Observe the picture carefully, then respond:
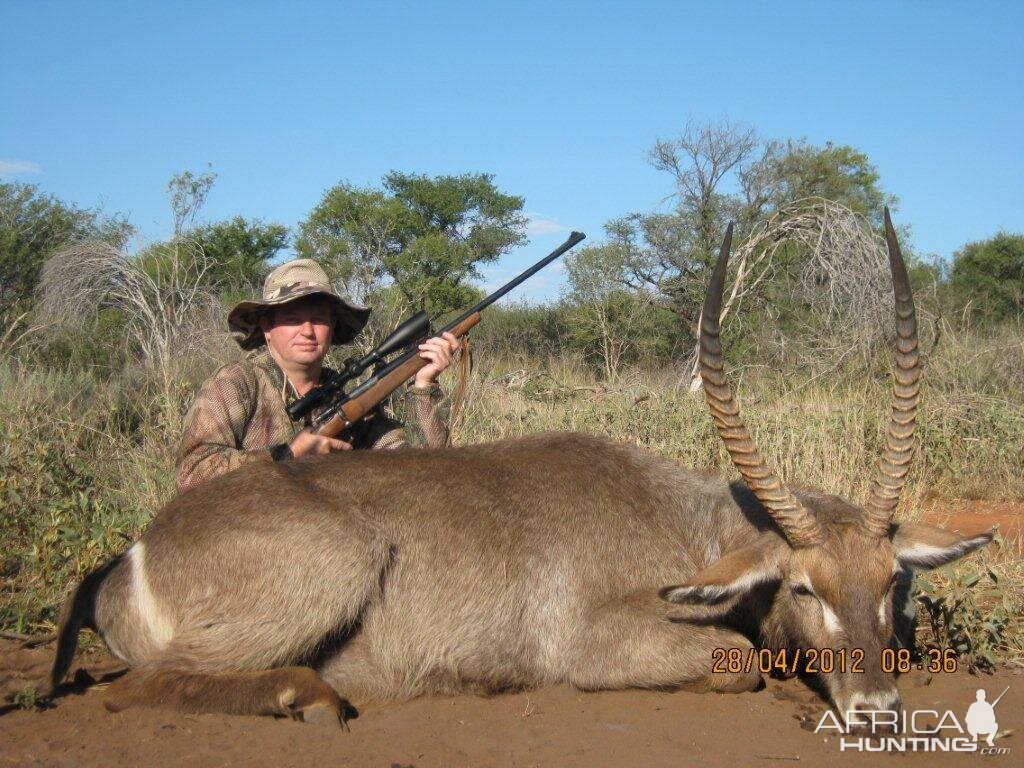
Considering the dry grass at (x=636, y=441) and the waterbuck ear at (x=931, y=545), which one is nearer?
the waterbuck ear at (x=931, y=545)

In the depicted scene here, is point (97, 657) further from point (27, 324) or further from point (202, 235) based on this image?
point (202, 235)

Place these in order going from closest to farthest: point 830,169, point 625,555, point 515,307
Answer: point 625,555 < point 830,169 < point 515,307

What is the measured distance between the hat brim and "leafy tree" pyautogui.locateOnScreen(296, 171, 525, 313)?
4958 mm

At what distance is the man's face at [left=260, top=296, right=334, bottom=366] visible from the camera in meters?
5.22

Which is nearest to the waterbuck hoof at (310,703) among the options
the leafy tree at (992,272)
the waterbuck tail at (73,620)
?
the waterbuck tail at (73,620)

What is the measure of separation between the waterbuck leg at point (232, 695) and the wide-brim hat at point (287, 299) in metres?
2.07

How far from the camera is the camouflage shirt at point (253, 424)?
476 centimetres

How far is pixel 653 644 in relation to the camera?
3926mm

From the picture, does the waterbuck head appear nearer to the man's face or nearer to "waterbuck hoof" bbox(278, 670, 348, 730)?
"waterbuck hoof" bbox(278, 670, 348, 730)

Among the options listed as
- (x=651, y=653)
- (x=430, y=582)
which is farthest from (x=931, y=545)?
(x=430, y=582)

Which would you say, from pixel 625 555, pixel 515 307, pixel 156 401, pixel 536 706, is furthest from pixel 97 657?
pixel 515 307

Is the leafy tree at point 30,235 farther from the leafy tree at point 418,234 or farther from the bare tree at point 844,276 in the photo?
the bare tree at point 844,276

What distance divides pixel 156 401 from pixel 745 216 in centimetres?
1026

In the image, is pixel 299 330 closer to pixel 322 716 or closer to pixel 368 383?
pixel 368 383
